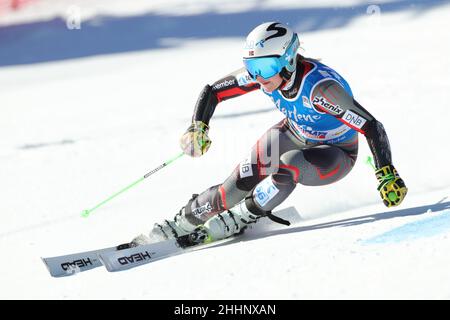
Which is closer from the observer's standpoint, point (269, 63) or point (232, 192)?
point (269, 63)

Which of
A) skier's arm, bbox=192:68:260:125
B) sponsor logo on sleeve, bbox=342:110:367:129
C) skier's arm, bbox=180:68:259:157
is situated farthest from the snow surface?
skier's arm, bbox=192:68:260:125

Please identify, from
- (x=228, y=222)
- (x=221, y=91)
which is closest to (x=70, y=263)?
(x=228, y=222)

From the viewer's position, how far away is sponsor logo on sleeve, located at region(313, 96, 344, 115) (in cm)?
538

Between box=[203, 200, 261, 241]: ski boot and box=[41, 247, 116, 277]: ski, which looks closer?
box=[41, 247, 116, 277]: ski

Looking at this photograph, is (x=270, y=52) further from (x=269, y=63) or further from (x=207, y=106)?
(x=207, y=106)

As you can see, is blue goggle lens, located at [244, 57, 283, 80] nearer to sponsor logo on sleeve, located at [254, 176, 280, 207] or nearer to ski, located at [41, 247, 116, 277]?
sponsor logo on sleeve, located at [254, 176, 280, 207]

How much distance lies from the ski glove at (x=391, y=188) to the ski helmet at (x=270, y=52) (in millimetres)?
923

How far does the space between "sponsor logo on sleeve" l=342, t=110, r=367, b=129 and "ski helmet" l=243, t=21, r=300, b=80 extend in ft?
1.57

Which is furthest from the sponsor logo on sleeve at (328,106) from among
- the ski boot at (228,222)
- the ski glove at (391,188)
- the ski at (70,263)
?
the ski at (70,263)

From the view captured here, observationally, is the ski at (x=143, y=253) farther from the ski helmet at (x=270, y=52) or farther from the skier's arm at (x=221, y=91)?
the ski helmet at (x=270, y=52)

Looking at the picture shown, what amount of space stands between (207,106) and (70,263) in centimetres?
152

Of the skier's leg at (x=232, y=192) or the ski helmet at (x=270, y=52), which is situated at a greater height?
the ski helmet at (x=270, y=52)

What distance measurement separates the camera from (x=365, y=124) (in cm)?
536

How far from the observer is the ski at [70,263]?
5488mm
